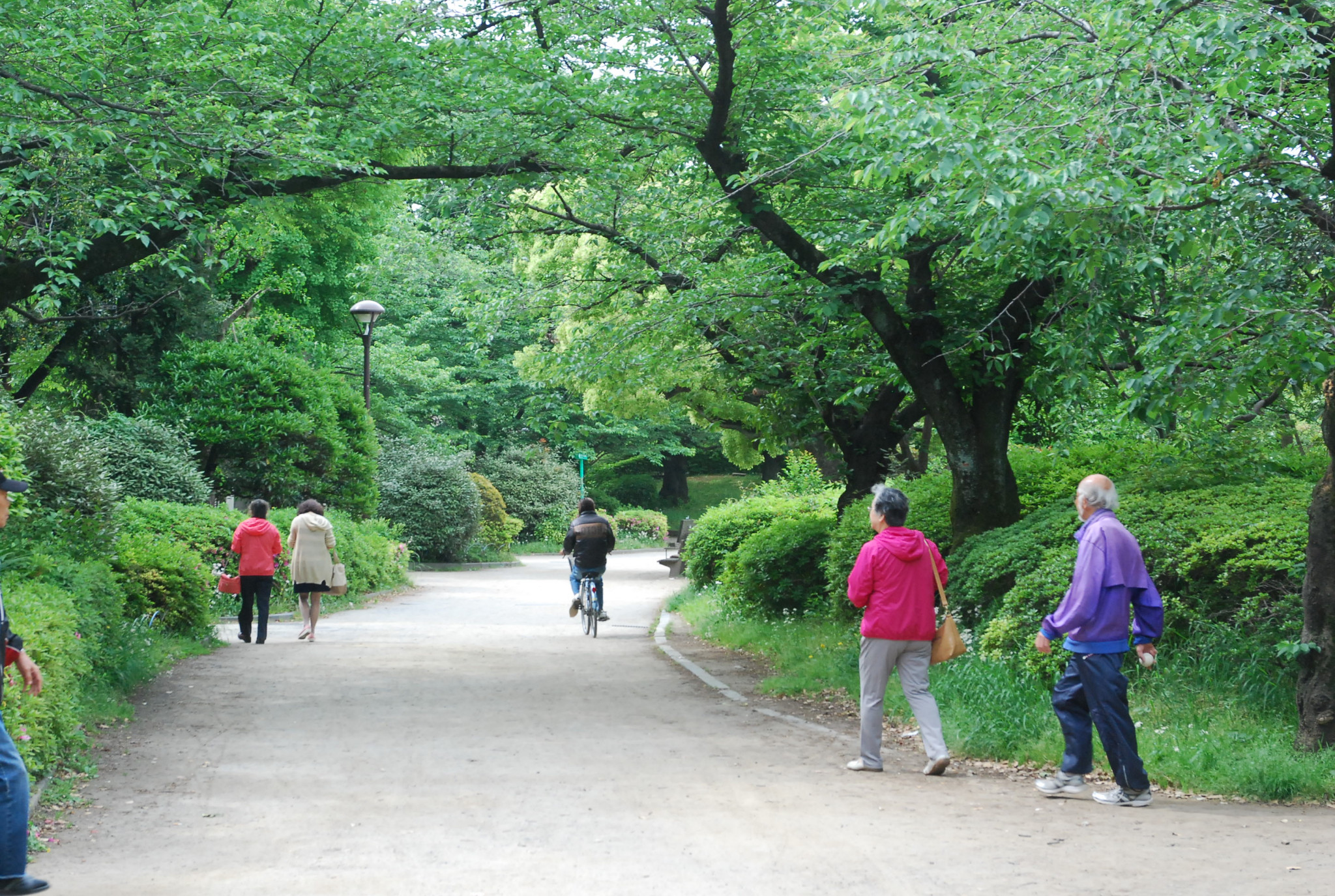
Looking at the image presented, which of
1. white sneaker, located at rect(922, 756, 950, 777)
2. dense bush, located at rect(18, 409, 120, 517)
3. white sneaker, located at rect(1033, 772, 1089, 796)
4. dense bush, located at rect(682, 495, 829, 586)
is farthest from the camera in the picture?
dense bush, located at rect(682, 495, 829, 586)

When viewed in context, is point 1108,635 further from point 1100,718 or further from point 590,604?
point 590,604

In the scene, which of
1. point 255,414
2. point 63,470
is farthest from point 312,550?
point 255,414

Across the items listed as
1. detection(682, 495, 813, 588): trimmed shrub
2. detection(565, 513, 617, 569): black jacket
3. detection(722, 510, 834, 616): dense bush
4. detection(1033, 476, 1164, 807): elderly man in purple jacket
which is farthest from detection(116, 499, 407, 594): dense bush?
detection(1033, 476, 1164, 807): elderly man in purple jacket

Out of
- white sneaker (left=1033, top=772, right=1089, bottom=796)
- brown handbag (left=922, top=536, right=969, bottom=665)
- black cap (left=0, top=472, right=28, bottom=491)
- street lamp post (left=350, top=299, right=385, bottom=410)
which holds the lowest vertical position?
white sneaker (left=1033, top=772, right=1089, bottom=796)

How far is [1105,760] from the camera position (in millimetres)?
7414

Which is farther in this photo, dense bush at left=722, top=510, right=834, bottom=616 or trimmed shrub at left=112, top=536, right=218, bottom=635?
dense bush at left=722, top=510, right=834, bottom=616

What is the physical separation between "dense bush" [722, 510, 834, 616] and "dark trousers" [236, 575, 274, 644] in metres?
5.89

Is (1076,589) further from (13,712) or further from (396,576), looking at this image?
(396,576)

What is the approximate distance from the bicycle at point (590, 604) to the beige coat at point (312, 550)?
11.0 ft

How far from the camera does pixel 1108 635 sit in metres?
6.59

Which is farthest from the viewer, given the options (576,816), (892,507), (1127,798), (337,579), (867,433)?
(867,433)

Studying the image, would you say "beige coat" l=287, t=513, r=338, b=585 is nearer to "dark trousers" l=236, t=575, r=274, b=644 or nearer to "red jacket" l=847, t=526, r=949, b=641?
"dark trousers" l=236, t=575, r=274, b=644

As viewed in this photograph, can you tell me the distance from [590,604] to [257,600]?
14.7 ft

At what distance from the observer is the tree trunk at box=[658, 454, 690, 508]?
65312mm
